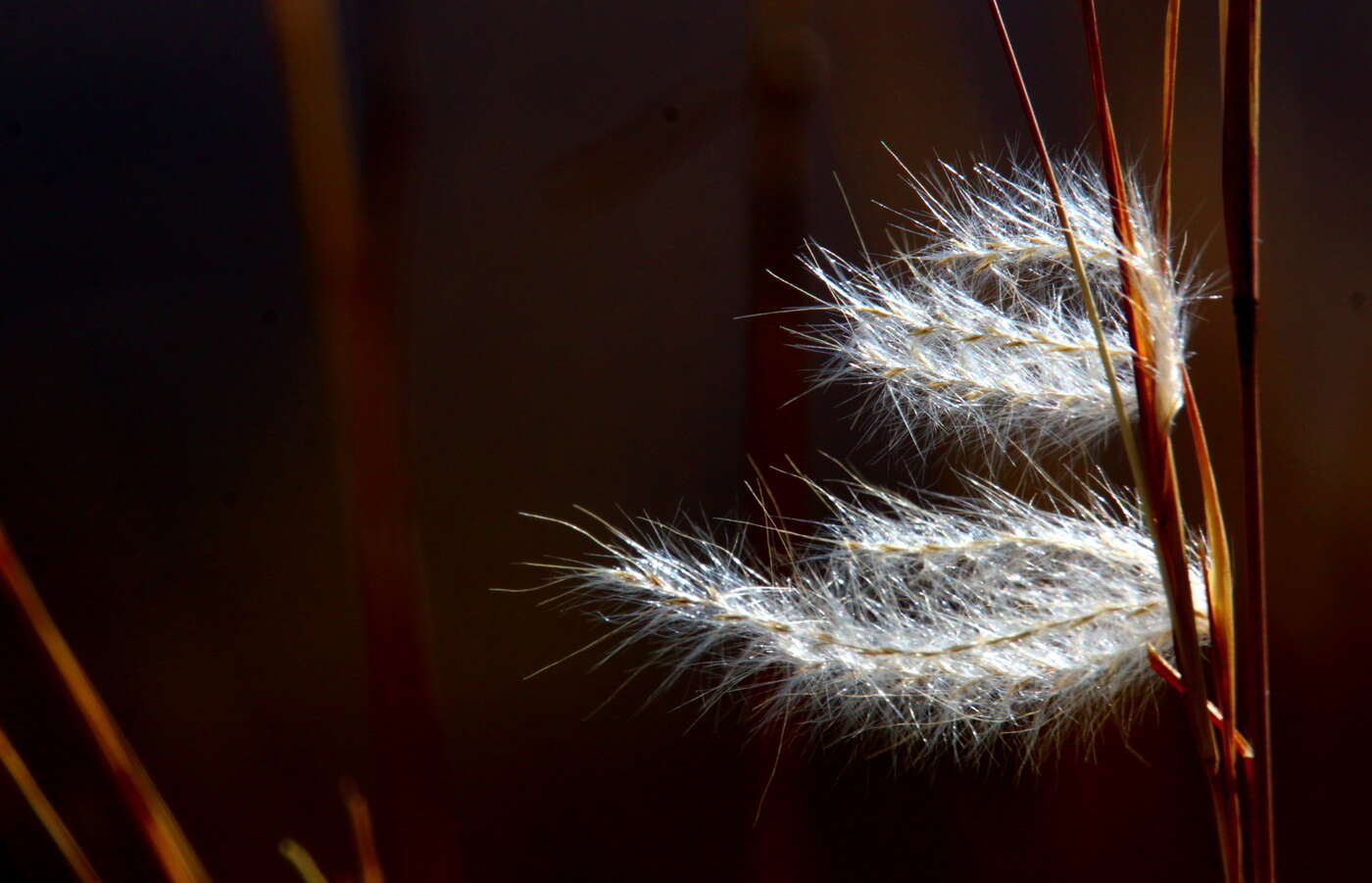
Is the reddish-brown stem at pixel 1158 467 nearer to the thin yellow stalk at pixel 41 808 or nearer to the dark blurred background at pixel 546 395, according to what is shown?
the thin yellow stalk at pixel 41 808

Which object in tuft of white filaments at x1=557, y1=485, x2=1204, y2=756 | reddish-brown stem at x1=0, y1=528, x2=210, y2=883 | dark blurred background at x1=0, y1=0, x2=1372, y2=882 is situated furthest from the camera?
dark blurred background at x1=0, y1=0, x2=1372, y2=882

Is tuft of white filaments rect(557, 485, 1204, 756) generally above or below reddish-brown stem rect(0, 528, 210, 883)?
below

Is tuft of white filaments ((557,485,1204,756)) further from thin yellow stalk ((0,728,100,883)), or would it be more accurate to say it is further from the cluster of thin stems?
A: thin yellow stalk ((0,728,100,883))

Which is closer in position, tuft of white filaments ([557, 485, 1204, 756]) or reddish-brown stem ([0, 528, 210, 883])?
reddish-brown stem ([0, 528, 210, 883])

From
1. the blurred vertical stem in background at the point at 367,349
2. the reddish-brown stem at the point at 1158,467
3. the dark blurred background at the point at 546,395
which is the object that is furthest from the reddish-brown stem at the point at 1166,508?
the dark blurred background at the point at 546,395

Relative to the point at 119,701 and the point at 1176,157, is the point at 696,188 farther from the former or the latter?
the point at 119,701

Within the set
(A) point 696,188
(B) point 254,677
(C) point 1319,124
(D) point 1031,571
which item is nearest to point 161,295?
(B) point 254,677

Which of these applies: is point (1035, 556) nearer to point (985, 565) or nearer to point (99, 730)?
point (985, 565)

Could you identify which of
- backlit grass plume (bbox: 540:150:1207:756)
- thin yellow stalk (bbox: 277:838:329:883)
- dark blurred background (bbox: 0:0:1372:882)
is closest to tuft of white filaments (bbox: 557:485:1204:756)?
backlit grass plume (bbox: 540:150:1207:756)

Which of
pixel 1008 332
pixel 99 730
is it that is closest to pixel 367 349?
pixel 99 730
